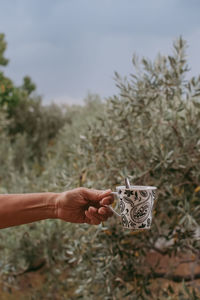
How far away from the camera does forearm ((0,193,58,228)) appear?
6.42 feet

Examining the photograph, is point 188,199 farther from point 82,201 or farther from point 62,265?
point 62,265

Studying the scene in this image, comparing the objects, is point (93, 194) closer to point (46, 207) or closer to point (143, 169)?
point (46, 207)

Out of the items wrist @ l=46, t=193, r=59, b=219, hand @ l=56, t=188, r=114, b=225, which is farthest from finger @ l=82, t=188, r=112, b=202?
wrist @ l=46, t=193, r=59, b=219

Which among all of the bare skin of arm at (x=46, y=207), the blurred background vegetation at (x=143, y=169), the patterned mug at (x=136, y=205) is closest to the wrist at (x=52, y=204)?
the bare skin of arm at (x=46, y=207)

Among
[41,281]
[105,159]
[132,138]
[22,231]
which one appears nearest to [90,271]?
[105,159]

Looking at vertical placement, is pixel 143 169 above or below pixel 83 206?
above

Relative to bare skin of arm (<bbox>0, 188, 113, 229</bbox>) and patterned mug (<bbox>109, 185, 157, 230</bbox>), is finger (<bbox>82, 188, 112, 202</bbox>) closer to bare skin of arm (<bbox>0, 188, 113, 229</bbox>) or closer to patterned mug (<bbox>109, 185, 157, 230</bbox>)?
bare skin of arm (<bbox>0, 188, 113, 229</bbox>)

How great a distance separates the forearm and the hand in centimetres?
5

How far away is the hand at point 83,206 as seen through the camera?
1843 millimetres

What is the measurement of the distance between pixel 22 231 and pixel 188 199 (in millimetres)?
2298

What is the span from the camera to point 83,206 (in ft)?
6.48

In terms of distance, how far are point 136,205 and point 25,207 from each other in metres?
0.62

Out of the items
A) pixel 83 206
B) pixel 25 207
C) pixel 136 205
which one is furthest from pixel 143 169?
pixel 136 205

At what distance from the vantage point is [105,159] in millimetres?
3289
